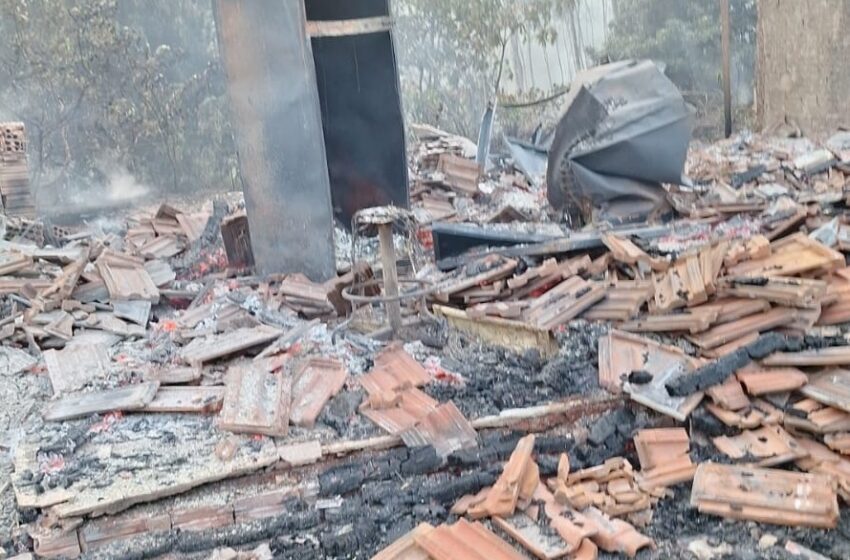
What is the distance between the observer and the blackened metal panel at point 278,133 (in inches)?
283

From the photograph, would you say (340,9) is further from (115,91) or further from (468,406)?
(115,91)

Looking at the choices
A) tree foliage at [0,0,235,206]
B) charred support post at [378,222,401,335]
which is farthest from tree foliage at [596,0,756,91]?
charred support post at [378,222,401,335]

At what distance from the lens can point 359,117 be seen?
9.93 metres

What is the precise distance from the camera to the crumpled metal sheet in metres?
8.28

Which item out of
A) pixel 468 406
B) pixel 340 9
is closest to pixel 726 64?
pixel 340 9

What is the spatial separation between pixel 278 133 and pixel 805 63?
8.57 meters

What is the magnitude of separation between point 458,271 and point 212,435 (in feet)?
9.30

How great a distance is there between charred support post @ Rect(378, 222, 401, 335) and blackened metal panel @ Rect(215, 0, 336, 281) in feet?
6.48

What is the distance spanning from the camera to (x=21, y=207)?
10.4 metres

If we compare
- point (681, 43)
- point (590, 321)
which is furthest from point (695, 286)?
point (681, 43)

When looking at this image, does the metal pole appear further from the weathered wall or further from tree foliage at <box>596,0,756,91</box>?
tree foliage at <box>596,0,756,91</box>

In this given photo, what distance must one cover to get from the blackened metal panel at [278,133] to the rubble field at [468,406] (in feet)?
1.55

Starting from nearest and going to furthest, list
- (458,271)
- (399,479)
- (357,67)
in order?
(399,479) → (458,271) → (357,67)

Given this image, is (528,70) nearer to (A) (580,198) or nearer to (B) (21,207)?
(A) (580,198)
